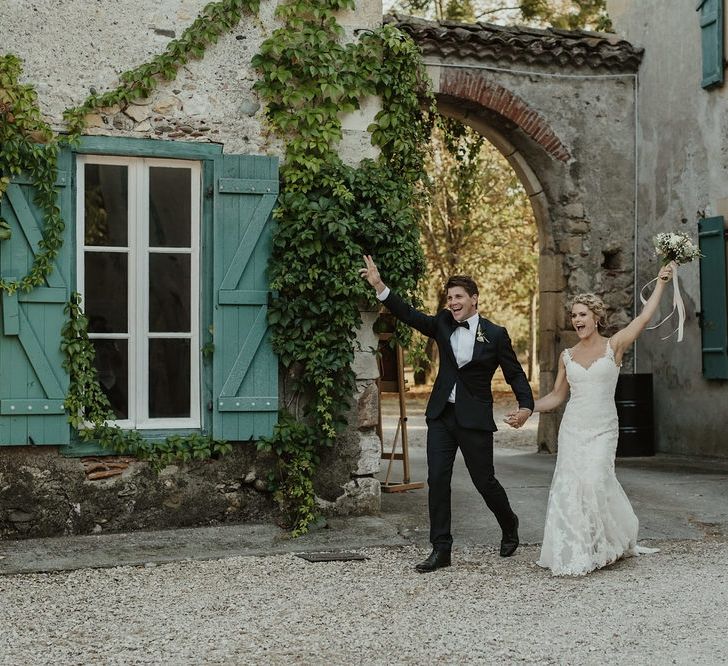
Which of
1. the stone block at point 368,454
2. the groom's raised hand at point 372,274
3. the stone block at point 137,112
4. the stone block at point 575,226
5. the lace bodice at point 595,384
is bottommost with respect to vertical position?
the stone block at point 368,454

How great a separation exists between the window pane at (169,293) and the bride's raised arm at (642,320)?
275 centimetres

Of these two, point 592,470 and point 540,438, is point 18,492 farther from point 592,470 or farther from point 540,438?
point 540,438

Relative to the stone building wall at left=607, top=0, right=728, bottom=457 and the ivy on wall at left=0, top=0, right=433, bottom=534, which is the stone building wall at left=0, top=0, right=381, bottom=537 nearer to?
the ivy on wall at left=0, top=0, right=433, bottom=534

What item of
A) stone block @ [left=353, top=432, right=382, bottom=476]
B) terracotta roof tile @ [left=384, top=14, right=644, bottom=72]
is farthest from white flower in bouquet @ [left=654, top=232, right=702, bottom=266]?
terracotta roof tile @ [left=384, top=14, right=644, bottom=72]

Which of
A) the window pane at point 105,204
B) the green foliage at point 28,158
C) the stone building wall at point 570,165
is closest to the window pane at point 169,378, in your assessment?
the window pane at point 105,204

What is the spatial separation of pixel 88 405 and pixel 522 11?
1551cm

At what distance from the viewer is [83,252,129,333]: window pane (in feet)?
23.0

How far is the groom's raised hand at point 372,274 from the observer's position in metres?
6.58

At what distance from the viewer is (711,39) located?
11023 mm

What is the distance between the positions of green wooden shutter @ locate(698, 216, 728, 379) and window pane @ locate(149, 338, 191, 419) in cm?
593

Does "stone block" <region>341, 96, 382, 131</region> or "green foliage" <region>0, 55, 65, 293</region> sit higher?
"stone block" <region>341, 96, 382, 131</region>

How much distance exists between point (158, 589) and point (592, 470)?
250 cm

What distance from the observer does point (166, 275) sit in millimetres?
7152

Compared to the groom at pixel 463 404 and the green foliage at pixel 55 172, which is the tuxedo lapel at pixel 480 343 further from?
the green foliage at pixel 55 172
